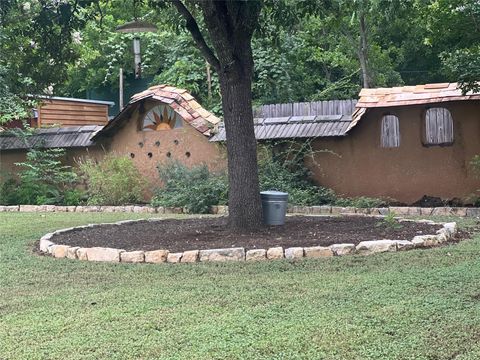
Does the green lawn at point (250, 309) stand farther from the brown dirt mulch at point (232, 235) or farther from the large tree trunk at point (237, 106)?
the large tree trunk at point (237, 106)

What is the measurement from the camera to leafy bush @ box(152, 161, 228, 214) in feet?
44.4

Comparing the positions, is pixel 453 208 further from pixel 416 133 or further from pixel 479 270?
pixel 479 270

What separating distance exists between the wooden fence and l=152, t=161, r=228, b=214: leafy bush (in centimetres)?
207

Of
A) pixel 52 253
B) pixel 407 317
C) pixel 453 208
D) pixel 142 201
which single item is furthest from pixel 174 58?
pixel 407 317

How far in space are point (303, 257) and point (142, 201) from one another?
9.33 meters

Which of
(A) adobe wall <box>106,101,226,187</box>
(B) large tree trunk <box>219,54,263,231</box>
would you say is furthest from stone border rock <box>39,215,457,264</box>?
(A) adobe wall <box>106,101,226,187</box>

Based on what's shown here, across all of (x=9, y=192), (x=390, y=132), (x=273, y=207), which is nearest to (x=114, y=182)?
(x=9, y=192)

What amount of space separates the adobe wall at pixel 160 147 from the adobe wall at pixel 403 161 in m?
2.67

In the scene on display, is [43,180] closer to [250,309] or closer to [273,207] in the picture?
[273,207]

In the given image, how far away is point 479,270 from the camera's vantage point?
5.80 m

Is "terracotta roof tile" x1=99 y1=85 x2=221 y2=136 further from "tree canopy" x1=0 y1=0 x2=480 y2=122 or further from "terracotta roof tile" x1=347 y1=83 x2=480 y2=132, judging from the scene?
"terracotta roof tile" x1=347 y1=83 x2=480 y2=132

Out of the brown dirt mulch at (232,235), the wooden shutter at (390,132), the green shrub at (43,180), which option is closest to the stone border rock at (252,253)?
the brown dirt mulch at (232,235)

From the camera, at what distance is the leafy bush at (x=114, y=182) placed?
15383mm

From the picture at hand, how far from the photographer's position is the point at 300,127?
14156 millimetres
